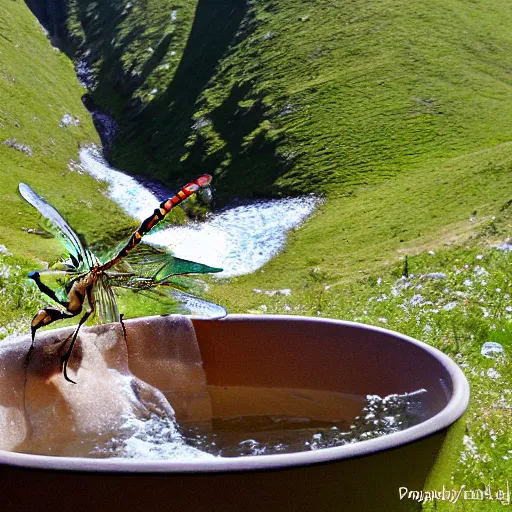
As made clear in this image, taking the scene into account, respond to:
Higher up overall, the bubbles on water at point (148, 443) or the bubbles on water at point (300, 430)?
the bubbles on water at point (148, 443)

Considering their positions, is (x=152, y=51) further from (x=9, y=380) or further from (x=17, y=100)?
(x=9, y=380)

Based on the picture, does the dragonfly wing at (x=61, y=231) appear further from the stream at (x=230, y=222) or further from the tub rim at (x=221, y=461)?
the stream at (x=230, y=222)

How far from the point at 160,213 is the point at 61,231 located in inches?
45.6

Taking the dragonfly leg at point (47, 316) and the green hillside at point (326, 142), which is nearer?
→ the dragonfly leg at point (47, 316)

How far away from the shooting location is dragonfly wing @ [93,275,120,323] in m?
6.90

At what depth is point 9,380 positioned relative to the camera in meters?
6.89

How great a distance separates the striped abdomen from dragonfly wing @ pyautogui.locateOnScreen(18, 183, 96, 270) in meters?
0.19

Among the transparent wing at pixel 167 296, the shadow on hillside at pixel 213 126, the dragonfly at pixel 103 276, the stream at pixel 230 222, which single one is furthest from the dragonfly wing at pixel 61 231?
the shadow on hillside at pixel 213 126

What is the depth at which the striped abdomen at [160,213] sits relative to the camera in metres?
6.12

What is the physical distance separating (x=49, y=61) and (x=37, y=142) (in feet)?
78.6

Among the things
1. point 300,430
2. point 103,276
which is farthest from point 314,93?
point 103,276

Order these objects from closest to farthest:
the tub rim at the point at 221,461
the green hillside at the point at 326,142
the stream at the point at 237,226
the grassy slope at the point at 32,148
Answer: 1. the tub rim at the point at 221,461
2. the grassy slope at the point at 32,148
3. the green hillside at the point at 326,142
4. the stream at the point at 237,226

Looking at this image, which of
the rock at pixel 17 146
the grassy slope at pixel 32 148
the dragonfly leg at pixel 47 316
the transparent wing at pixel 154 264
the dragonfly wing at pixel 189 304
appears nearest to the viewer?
the dragonfly leg at pixel 47 316

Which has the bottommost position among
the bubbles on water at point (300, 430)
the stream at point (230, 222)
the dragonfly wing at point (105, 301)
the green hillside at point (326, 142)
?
the stream at point (230, 222)
